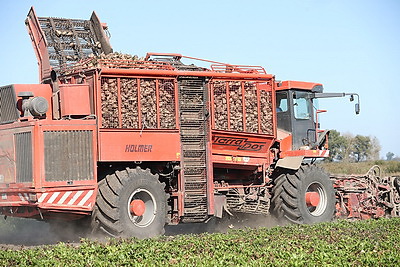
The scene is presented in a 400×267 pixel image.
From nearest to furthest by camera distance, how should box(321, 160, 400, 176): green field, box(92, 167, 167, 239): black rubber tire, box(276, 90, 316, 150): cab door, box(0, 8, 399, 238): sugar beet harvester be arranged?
box(0, 8, 399, 238): sugar beet harvester < box(92, 167, 167, 239): black rubber tire < box(276, 90, 316, 150): cab door < box(321, 160, 400, 176): green field

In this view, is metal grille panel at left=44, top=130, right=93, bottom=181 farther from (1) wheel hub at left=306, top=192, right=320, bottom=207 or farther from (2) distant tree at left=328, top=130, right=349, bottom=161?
(2) distant tree at left=328, top=130, right=349, bottom=161

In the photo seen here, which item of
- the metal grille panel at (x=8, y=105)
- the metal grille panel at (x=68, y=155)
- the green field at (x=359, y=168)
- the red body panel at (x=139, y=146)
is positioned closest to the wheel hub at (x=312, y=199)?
the red body panel at (x=139, y=146)

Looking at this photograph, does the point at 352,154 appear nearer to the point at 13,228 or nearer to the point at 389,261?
the point at 13,228

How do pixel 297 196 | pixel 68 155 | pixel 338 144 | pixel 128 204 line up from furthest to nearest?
pixel 338 144, pixel 297 196, pixel 128 204, pixel 68 155

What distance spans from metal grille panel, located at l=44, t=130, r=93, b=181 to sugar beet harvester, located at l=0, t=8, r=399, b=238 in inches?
0.8

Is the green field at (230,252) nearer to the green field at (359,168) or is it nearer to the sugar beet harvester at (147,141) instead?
the sugar beet harvester at (147,141)

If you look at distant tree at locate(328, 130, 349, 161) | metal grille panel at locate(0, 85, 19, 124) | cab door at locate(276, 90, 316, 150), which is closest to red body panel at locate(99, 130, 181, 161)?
metal grille panel at locate(0, 85, 19, 124)

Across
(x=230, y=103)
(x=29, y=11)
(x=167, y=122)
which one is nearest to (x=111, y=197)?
(x=167, y=122)

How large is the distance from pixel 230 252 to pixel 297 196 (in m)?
6.35

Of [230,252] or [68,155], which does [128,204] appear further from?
[230,252]

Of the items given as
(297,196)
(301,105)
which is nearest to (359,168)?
(301,105)

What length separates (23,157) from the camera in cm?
1337

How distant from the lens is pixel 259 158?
1709 cm

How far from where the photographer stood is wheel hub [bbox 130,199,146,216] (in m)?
14.2
